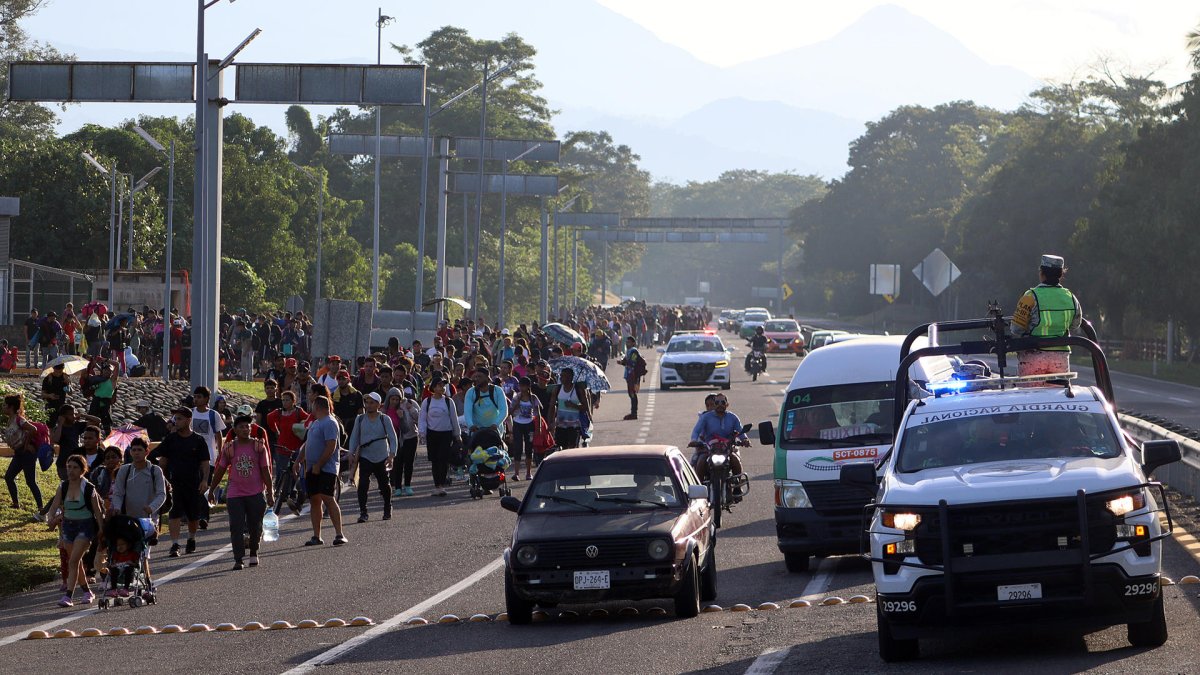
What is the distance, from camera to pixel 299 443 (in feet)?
73.9

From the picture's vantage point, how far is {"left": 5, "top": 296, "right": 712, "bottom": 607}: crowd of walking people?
17641 mm

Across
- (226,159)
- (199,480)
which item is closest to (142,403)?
(199,480)

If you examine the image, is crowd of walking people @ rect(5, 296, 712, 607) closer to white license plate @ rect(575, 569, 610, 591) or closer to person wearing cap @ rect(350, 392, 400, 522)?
person wearing cap @ rect(350, 392, 400, 522)

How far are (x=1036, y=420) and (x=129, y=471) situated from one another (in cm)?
940

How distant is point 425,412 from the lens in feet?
84.7

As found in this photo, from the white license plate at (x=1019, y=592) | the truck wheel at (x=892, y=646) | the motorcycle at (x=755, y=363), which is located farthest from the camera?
the motorcycle at (x=755, y=363)

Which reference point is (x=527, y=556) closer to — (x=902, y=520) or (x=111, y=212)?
(x=902, y=520)

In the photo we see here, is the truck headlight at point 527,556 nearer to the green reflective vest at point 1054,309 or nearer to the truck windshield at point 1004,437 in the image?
the truck windshield at point 1004,437

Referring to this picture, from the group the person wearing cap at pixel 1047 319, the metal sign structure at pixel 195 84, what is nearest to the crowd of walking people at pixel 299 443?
the metal sign structure at pixel 195 84

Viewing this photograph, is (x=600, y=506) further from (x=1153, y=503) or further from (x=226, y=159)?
(x=226, y=159)

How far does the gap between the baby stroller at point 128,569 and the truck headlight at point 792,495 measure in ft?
19.5

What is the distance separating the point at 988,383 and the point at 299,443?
11.6m

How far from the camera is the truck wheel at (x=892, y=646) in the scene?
445 inches

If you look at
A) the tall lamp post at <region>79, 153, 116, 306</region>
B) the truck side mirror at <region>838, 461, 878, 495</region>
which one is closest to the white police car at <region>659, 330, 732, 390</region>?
the tall lamp post at <region>79, 153, 116, 306</region>
